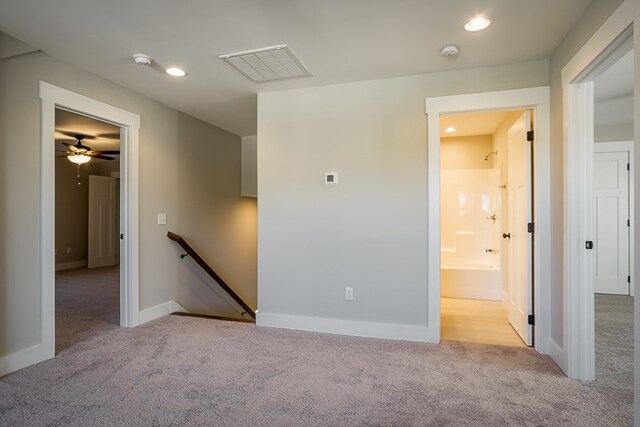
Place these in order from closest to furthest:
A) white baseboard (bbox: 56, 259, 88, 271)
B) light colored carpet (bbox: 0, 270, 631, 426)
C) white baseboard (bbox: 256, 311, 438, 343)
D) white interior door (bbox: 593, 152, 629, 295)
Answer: light colored carpet (bbox: 0, 270, 631, 426) < white baseboard (bbox: 256, 311, 438, 343) < white interior door (bbox: 593, 152, 629, 295) < white baseboard (bbox: 56, 259, 88, 271)

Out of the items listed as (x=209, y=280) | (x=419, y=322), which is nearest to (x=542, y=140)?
(x=419, y=322)

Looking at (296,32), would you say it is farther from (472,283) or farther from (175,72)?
(472,283)

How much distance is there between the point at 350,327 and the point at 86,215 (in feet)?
24.2

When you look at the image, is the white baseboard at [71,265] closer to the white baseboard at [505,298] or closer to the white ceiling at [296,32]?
the white ceiling at [296,32]

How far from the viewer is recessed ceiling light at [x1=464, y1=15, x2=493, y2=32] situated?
223 centimetres

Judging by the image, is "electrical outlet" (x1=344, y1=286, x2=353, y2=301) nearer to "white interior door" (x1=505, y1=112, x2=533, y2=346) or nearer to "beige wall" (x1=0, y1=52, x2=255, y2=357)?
"white interior door" (x1=505, y1=112, x2=533, y2=346)

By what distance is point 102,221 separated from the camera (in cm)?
816

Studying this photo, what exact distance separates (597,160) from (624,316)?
2.35 m

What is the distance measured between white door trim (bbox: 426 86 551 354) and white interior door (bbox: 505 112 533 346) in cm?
10

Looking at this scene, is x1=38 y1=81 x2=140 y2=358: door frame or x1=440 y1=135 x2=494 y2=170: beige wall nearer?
x1=38 y1=81 x2=140 y2=358: door frame

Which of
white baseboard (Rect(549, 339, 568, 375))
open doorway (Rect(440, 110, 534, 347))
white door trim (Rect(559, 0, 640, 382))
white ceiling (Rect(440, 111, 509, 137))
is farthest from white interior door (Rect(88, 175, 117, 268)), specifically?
white door trim (Rect(559, 0, 640, 382))

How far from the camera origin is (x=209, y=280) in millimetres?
4863

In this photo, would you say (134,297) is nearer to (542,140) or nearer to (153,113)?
(153,113)

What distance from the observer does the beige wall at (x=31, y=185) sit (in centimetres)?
246
